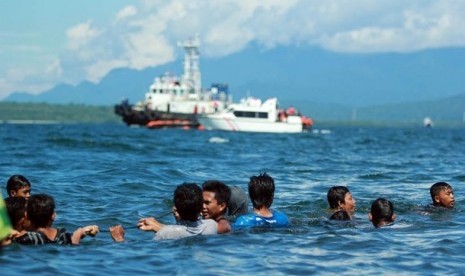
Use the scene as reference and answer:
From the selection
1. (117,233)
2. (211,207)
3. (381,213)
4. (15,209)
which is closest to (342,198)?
→ (381,213)

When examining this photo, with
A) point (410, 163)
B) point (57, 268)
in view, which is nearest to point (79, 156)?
point (410, 163)

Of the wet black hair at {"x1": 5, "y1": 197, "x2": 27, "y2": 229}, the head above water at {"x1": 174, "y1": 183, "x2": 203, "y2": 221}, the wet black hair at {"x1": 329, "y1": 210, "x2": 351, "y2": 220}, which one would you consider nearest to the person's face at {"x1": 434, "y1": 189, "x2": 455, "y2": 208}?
the wet black hair at {"x1": 329, "y1": 210, "x2": 351, "y2": 220}

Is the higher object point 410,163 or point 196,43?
point 196,43

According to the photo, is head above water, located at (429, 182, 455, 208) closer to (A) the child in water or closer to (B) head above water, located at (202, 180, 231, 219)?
(B) head above water, located at (202, 180, 231, 219)

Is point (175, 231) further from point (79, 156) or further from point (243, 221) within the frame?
point (79, 156)

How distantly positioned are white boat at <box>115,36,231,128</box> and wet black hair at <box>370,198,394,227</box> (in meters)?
89.8

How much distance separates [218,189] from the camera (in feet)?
36.6

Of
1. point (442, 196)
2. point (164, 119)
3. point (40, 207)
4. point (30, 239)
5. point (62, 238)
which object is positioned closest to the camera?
point (40, 207)

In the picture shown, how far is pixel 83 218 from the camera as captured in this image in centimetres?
1523

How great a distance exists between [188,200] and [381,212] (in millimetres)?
3598

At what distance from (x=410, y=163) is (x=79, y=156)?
43.1ft

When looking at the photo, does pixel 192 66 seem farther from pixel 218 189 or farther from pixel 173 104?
pixel 218 189

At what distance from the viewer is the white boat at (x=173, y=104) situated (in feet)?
341

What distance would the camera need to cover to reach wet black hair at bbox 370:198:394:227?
13.0 meters
